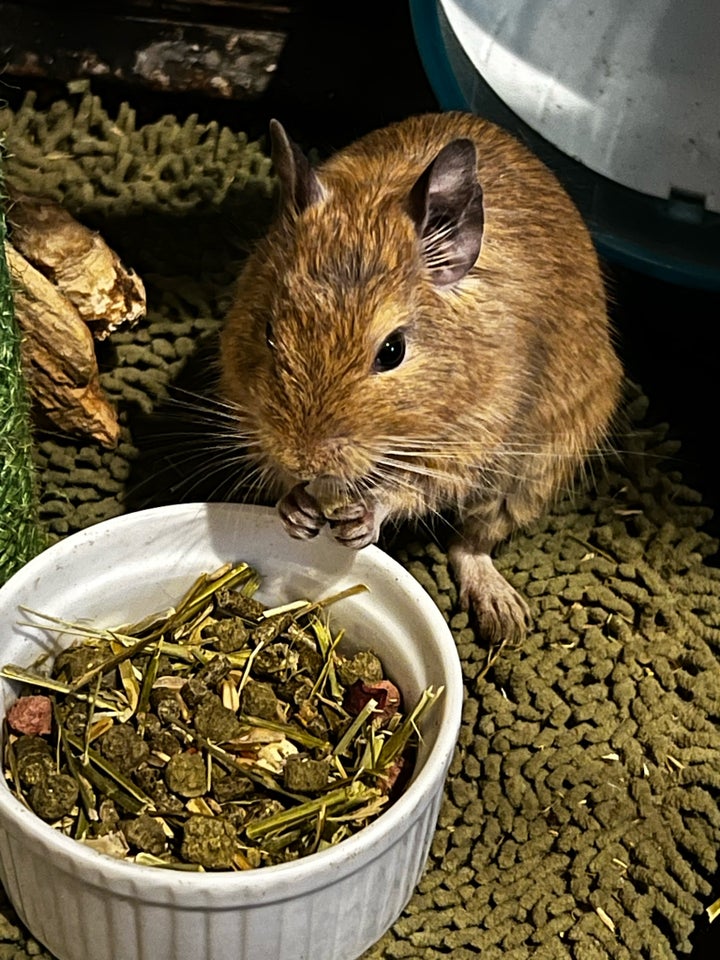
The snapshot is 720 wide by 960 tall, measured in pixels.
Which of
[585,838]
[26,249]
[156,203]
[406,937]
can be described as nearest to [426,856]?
[406,937]

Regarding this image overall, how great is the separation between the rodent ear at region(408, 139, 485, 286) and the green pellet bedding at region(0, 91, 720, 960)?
0.87 metres

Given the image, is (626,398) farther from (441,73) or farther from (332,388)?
(332,388)

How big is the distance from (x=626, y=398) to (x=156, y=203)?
50.7 inches

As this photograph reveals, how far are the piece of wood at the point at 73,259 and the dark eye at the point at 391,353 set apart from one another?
1.02 metres

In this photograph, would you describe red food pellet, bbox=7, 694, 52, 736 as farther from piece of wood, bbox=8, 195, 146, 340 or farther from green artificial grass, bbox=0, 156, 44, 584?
piece of wood, bbox=8, 195, 146, 340

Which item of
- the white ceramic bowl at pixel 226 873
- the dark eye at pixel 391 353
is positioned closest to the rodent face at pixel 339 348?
the dark eye at pixel 391 353

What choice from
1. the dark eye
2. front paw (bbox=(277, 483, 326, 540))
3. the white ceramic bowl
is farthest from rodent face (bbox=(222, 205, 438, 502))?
the white ceramic bowl

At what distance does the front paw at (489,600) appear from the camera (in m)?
2.79

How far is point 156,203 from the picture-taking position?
3.35m

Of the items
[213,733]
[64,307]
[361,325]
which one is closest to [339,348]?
[361,325]

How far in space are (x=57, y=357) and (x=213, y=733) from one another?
975 millimetres

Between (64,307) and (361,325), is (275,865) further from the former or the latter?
(64,307)

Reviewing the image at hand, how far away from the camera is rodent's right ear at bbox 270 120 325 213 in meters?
2.20

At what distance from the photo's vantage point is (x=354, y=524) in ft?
7.84
